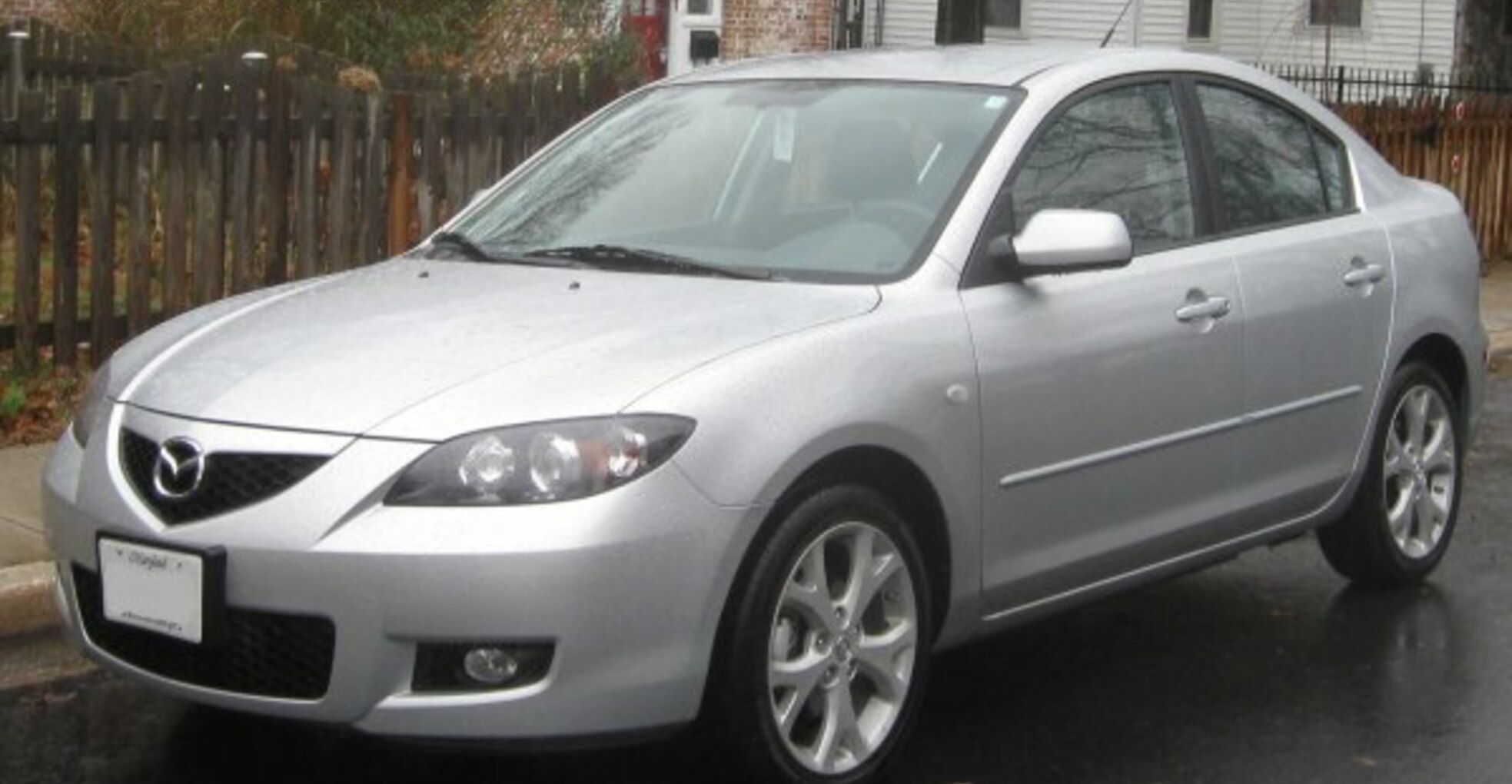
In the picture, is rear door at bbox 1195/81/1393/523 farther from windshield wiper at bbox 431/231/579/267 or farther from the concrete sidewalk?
the concrete sidewalk

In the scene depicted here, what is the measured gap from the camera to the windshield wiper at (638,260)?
229 inches

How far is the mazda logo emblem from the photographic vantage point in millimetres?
5027

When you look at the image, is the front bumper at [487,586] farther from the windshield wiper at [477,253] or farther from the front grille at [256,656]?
the windshield wiper at [477,253]

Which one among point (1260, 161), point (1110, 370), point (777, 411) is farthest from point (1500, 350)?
point (777, 411)

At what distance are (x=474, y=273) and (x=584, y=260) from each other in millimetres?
263

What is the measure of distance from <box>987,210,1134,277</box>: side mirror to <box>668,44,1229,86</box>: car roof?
23.5 inches

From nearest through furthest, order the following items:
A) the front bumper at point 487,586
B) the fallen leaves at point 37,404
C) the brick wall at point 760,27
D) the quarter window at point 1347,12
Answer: the front bumper at point 487,586 < the fallen leaves at point 37,404 < the brick wall at point 760,27 < the quarter window at point 1347,12

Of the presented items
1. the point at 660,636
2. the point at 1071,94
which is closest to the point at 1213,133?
the point at 1071,94

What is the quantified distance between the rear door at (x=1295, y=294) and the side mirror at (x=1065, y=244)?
85 centimetres

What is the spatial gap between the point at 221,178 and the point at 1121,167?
4904 millimetres

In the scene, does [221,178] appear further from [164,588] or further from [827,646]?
[827,646]

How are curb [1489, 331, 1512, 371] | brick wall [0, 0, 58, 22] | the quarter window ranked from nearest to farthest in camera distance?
curb [1489, 331, 1512, 371]
brick wall [0, 0, 58, 22]
the quarter window

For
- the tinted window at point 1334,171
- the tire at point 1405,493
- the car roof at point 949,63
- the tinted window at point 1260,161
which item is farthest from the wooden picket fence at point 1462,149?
the car roof at point 949,63

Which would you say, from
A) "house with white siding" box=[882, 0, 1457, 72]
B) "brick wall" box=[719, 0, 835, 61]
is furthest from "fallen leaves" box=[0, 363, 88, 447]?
"house with white siding" box=[882, 0, 1457, 72]
